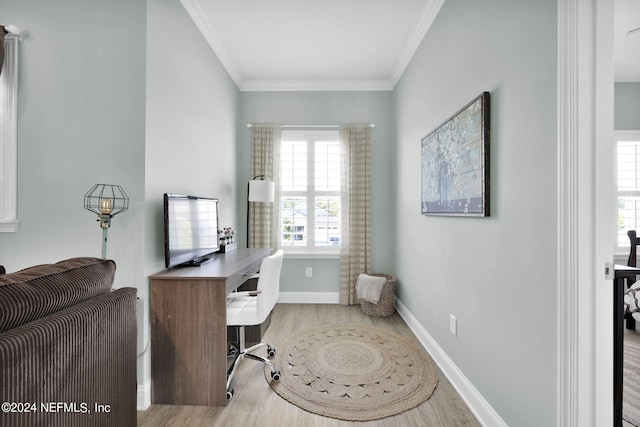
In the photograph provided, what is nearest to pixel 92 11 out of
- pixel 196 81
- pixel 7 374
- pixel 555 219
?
pixel 196 81

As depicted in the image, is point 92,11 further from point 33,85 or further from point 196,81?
point 196,81

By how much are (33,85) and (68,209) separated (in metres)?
0.83

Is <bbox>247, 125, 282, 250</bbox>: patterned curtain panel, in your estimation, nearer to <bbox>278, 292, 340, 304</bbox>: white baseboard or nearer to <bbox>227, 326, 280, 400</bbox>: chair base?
<bbox>278, 292, 340, 304</bbox>: white baseboard

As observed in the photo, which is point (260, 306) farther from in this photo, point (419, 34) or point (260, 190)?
point (419, 34)

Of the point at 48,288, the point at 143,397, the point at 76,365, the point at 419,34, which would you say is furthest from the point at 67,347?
the point at 419,34

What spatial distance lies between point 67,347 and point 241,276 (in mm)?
1229

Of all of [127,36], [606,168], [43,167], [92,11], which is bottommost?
[606,168]

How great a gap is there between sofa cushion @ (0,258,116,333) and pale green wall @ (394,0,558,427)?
5.98 ft

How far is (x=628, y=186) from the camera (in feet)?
11.9

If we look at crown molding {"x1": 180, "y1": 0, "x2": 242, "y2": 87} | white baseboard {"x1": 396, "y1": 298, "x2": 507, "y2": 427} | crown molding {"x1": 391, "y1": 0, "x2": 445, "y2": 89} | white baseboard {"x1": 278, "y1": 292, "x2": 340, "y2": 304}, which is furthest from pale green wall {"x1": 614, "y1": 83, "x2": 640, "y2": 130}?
crown molding {"x1": 180, "y1": 0, "x2": 242, "y2": 87}

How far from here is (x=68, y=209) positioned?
6.28ft

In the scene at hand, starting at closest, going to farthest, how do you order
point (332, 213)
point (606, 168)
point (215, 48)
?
1. point (606, 168)
2. point (215, 48)
3. point (332, 213)

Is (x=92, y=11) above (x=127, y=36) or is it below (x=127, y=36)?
above

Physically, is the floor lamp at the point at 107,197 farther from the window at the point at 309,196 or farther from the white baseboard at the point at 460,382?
the white baseboard at the point at 460,382
